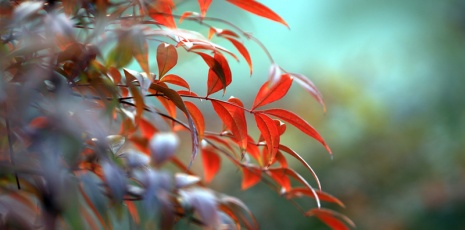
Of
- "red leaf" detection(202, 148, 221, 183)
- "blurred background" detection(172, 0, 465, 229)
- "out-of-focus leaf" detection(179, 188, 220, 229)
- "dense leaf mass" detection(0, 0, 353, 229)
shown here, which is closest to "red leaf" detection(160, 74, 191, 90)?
"dense leaf mass" detection(0, 0, 353, 229)

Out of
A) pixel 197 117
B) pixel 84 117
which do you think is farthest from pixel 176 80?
pixel 84 117

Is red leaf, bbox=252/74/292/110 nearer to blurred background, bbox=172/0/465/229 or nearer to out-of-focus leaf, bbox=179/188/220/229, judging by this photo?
out-of-focus leaf, bbox=179/188/220/229

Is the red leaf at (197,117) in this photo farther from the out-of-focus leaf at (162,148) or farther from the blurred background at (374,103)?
the blurred background at (374,103)

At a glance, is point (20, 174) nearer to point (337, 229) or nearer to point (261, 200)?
point (337, 229)

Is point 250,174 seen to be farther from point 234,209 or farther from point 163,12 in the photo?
point 163,12

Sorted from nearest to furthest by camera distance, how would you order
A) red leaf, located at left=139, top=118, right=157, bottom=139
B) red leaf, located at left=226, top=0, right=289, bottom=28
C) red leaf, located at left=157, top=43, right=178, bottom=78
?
red leaf, located at left=157, top=43, right=178, bottom=78 < red leaf, located at left=226, top=0, right=289, bottom=28 < red leaf, located at left=139, top=118, right=157, bottom=139

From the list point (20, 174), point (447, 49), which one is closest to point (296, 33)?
point (447, 49)
